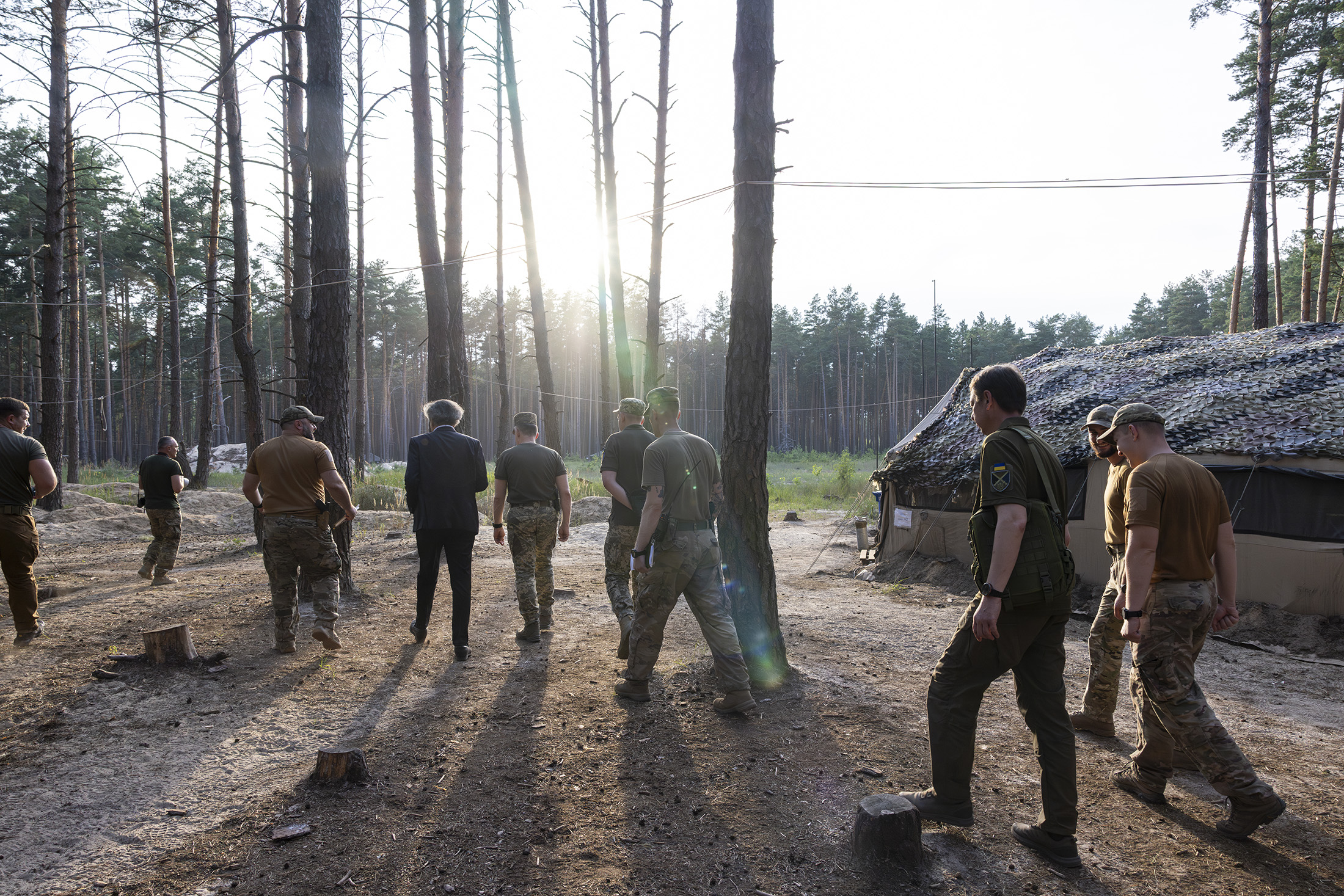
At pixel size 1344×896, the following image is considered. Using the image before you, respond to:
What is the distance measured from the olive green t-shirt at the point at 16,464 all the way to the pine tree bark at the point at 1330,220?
2707 centimetres

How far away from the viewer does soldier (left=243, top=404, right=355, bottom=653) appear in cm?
566

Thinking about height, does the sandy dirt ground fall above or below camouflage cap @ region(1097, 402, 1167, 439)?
below

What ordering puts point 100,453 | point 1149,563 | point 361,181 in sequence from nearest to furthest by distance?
point 1149,563 → point 361,181 → point 100,453

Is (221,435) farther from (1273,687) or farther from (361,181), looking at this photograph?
(1273,687)

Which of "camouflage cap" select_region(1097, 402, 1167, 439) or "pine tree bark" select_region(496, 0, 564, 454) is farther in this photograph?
"pine tree bark" select_region(496, 0, 564, 454)

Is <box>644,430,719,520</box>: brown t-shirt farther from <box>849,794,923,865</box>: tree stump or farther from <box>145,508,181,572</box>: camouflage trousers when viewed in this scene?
<box>145,508,181,572</box>: camouflage trousers

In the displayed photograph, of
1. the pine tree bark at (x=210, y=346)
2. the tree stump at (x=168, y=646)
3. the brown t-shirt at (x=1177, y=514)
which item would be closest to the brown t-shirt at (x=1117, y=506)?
the brown t-shirt at (x=1177, y=514)

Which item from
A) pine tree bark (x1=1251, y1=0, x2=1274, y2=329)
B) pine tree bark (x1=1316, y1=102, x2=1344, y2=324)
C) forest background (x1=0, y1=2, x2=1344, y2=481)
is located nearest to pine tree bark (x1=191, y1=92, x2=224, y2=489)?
forest background (x1=0, y1=2, x2=1344, y2=481)

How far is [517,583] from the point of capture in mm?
6371

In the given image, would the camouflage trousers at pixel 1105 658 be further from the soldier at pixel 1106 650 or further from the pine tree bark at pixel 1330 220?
the pine tree bark at pixel 1330 220

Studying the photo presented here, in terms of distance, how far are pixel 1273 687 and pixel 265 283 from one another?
43.5 meters

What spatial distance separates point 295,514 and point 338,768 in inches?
108

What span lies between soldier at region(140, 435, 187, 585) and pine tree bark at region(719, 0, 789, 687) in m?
7.71

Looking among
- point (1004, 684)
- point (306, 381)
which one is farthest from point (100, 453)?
point (1004, 684)
